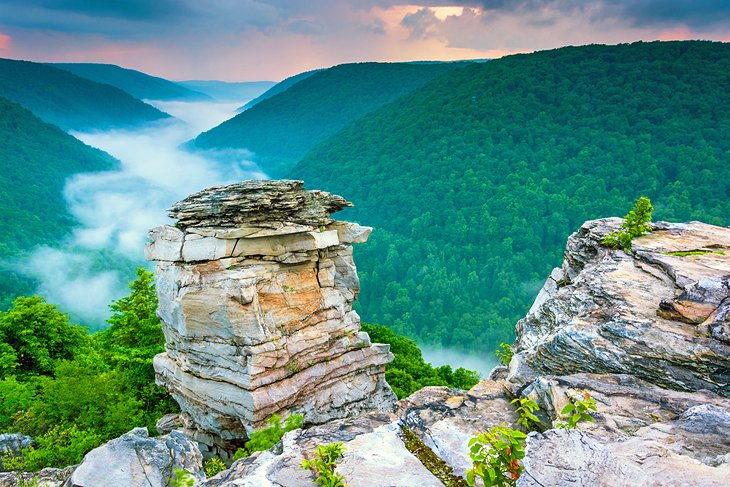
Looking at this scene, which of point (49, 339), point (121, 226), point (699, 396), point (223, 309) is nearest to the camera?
point (699, 396)

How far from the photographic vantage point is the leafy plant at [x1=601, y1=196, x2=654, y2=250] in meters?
12.0

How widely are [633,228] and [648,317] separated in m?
4.39

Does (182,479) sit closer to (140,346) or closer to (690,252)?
(690,252)

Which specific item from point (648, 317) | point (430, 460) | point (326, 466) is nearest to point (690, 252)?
point (648, 317)

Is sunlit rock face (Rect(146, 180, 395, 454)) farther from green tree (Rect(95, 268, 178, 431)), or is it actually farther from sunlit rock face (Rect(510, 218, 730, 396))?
sunlit rock face (Rect(510, 218, 730, 396))

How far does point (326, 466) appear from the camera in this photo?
6223 mm

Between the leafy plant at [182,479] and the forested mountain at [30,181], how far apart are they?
3310 inches

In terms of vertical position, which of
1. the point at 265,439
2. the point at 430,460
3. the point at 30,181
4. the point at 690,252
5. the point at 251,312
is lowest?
the point at 265,439

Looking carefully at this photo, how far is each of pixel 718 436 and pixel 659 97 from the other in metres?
126

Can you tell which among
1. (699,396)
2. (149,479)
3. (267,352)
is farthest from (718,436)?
(267,352)

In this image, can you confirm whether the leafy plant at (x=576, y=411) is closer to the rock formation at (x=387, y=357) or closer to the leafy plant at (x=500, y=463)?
the rock formation at (x=387, y=357)

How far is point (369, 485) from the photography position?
6.04 m

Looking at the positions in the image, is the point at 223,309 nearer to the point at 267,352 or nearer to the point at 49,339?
the point at 267,352

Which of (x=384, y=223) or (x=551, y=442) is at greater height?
(x=551, y=442)
